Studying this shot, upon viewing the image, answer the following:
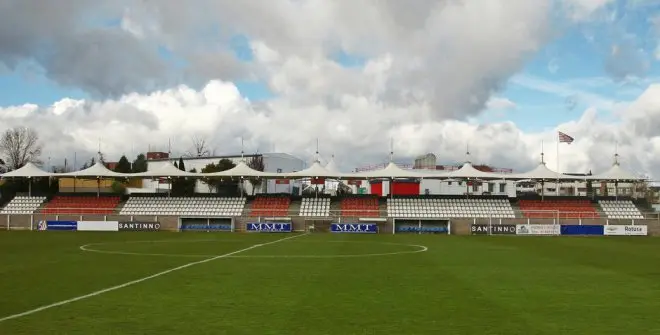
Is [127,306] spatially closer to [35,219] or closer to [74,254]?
[74,254]

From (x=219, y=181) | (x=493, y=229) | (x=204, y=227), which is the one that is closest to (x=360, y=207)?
(x=493, y=229)

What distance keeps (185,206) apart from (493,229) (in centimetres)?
3284

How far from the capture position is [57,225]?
6153 cm

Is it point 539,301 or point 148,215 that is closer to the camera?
point 539,301

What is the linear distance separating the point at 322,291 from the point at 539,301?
5624 millimetres

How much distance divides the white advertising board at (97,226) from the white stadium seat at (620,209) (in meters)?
50.0

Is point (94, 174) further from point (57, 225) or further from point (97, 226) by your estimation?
point (97, 226)

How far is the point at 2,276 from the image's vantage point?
785 inches

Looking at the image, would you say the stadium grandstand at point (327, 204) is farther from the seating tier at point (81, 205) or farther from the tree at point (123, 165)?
the tree at point (123, 165)

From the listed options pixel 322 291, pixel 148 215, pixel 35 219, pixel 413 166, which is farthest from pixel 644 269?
pixel 413 166

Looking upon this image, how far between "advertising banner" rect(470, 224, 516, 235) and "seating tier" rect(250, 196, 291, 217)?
1943 centimetres

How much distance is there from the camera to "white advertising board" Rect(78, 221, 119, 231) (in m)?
60.7

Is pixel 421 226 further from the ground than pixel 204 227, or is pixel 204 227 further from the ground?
pixel 421 226

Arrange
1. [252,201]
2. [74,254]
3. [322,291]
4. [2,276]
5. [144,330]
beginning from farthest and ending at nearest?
[252,201] < [74,254] < [2,276] < [322,291] < [144,330]
